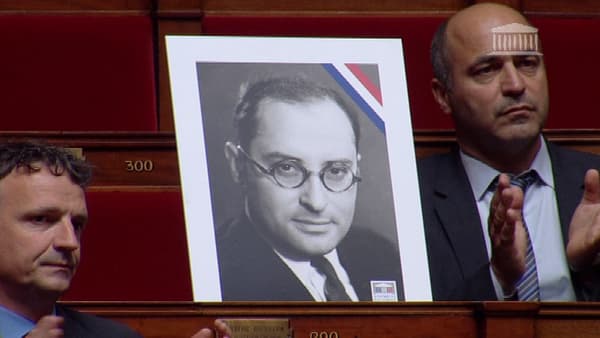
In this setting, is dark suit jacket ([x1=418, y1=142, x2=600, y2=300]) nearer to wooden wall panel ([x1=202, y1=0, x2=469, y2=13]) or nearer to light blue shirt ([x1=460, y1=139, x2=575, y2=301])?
light blue shirt ([x1=460, y1=139, x2=575, y2=301])

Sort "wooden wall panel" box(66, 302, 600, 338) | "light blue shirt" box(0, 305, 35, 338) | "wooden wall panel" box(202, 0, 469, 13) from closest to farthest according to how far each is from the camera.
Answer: "light blue shirt" box(0, 305, 35, 338) → "wooden wall panel" box(66, 302, 600, 338) → "wooden wall panel" box(202, 0, 469, 13)

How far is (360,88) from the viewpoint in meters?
1.50

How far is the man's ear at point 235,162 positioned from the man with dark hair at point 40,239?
0.23 m

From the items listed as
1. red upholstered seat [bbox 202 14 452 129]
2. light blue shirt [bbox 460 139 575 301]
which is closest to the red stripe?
light blue shirt [bbox 460 139 575 301]

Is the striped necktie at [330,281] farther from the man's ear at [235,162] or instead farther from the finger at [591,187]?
the finger at [591,187]

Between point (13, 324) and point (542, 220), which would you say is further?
point (542, 220)

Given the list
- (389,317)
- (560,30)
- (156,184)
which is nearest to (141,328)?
(389,317)

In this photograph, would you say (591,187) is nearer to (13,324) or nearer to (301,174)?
(301,174)

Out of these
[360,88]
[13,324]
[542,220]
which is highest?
[360,88]

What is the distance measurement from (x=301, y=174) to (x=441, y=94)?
221 millimetres

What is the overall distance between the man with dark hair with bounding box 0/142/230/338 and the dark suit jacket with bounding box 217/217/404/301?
7.0 inches

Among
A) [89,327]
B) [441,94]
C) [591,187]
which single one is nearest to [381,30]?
[441,94]

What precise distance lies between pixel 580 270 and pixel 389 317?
200mm

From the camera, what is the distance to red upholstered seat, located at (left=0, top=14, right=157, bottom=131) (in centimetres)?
170
